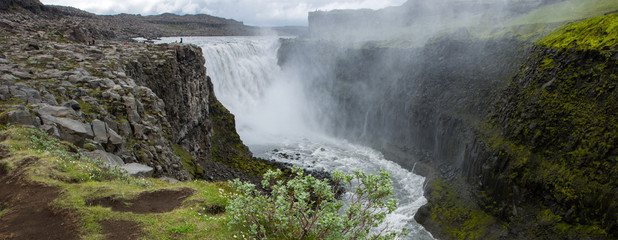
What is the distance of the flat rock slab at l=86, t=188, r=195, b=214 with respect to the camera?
411 inches

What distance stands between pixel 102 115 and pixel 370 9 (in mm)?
97005

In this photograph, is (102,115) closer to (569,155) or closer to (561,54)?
(569,155)

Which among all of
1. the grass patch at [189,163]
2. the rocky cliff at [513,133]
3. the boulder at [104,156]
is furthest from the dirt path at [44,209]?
the rocky cliff at [513,133]

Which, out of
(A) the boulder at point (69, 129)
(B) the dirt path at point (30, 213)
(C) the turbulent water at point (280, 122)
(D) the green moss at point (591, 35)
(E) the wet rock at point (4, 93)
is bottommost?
(C) the turbulent water at point (280, 122)

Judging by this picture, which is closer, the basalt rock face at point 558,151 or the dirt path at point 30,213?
the dirt path at point 30,213

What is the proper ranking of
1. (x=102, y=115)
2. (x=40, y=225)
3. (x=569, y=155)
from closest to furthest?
(x=40, y=225)
(x=102, y=115)
(x=569, y=155)

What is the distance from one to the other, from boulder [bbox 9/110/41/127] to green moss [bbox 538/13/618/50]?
33760 mm

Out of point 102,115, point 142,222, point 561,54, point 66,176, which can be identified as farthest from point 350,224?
point 561,54

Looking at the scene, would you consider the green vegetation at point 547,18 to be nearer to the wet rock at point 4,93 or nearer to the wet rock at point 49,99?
the wet rock at point 49,99

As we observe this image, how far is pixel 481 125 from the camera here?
32250mm

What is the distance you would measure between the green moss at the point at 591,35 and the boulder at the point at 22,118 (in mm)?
33760

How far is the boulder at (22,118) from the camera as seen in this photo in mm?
14680

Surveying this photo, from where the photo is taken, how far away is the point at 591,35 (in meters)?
24.7

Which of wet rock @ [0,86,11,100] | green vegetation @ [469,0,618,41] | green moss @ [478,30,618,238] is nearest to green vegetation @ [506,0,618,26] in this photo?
green vegetation @ [469,0,618,41]
